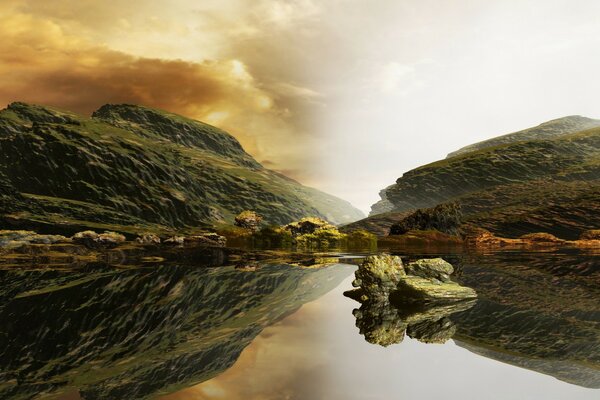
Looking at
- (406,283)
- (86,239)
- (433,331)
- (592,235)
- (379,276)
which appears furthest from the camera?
(86,239)

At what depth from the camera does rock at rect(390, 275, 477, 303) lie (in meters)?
24.5

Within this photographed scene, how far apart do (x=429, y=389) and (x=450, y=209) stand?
198963 millimetres

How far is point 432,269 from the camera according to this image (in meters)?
29.5

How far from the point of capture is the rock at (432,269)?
28.9 meters

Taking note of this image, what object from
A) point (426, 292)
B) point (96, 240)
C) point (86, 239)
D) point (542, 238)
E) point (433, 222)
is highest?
point (433, 222)

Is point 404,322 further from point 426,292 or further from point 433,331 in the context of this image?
point 426,292

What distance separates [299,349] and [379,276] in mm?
13121

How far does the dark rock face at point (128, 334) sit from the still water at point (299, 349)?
0.08m

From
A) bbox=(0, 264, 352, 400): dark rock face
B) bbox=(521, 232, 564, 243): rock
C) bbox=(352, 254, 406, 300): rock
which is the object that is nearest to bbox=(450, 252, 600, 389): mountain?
bbox=(352, 254, 406, 300): rock

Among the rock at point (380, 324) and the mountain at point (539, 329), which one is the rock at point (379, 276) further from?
the mountain at point (539, 329)

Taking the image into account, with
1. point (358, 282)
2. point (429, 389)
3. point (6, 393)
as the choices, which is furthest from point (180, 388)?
point (358, 282)

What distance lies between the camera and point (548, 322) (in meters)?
18.9

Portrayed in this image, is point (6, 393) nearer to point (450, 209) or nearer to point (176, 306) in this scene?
point (176, 306)

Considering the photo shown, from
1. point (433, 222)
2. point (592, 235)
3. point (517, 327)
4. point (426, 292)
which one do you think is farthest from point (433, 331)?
point (592, 235)
